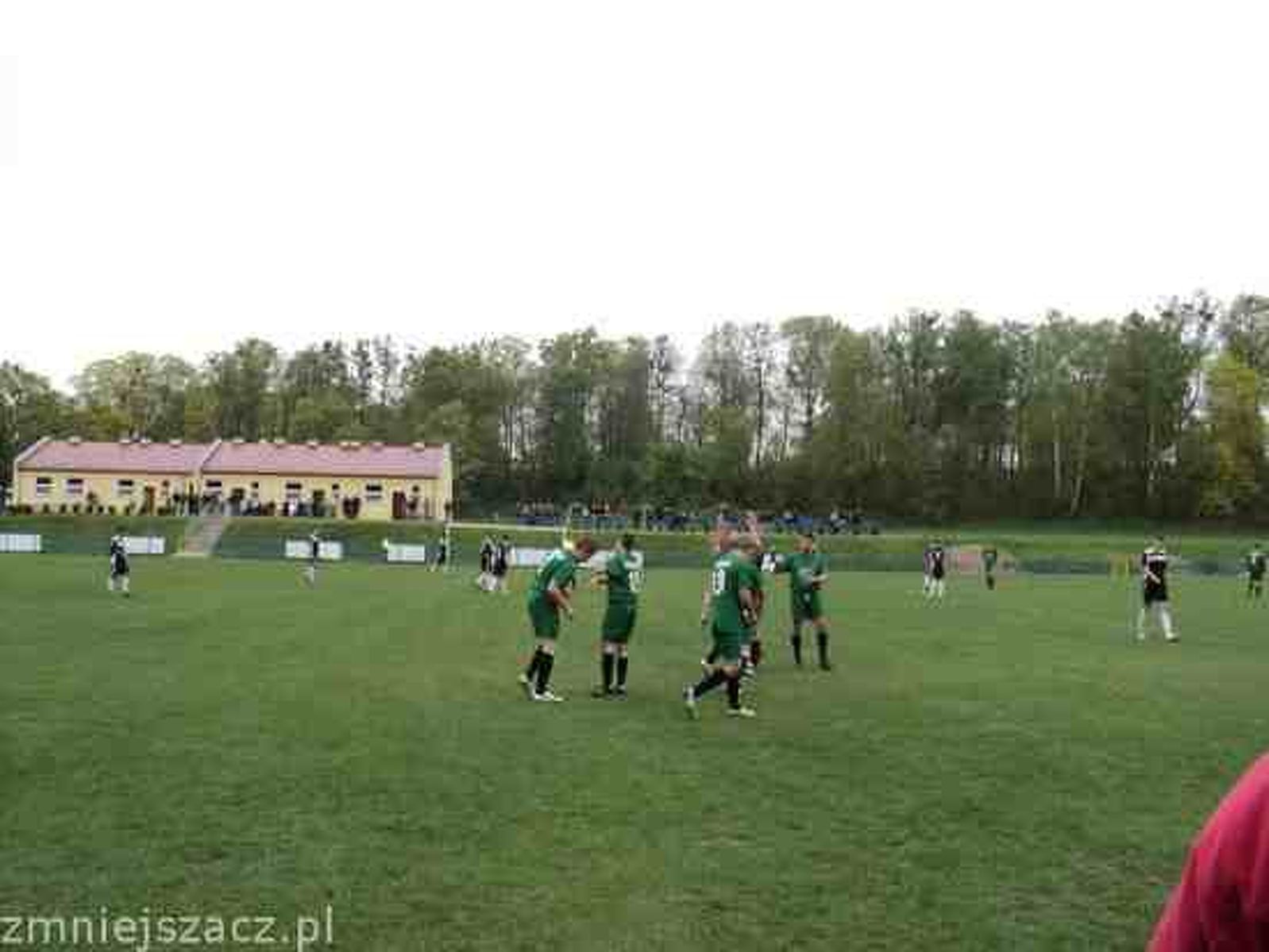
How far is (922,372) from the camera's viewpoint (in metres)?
92.5

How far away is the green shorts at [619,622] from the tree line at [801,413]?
67.4m

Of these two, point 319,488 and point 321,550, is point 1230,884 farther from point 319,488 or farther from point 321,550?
point 319,488

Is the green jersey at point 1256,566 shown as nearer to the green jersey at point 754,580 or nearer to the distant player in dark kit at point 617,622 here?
the green jersey at point 754,580

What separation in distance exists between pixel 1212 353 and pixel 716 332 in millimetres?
38285

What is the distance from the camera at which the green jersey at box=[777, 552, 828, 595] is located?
17844mm

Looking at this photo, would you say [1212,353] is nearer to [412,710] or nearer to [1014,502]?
[1014,502]

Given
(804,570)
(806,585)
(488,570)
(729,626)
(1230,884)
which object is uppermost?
(1230,884)

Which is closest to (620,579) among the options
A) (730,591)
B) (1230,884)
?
(730,591)

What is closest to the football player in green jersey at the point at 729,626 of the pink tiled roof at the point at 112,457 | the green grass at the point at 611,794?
the green grass at the point at 611,794

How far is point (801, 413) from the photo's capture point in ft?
311

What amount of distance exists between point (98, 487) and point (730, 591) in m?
67.4

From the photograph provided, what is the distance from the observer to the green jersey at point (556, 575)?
13.9 metres

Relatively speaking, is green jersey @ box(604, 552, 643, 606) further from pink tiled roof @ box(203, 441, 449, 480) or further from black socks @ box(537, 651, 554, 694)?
pink tiled roof @ box(203, 441, 449, 480)

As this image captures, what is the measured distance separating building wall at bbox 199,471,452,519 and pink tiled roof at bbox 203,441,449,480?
0.32m
